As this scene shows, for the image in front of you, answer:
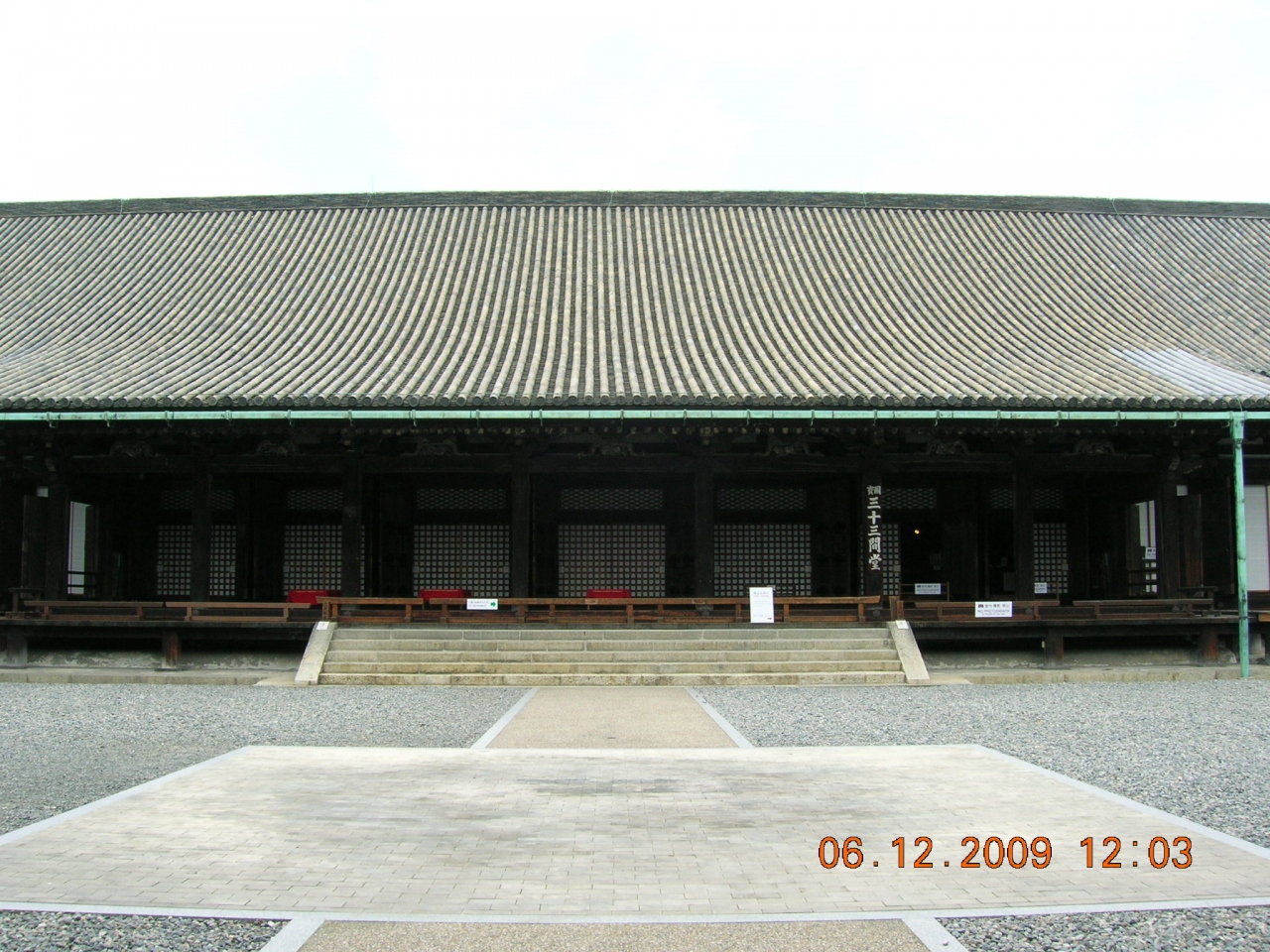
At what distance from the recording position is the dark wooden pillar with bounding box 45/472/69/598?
15.6 meters

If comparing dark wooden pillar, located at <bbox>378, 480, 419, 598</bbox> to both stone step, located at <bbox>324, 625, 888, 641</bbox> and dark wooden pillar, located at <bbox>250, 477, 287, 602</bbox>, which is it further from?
stone step, located at <bbox>324, 625, 888, 641</bbox>

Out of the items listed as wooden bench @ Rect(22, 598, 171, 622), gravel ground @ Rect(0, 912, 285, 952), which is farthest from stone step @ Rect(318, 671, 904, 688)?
gravel ground @ Rect(0, 912, 285, 952)

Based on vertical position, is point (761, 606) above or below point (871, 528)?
below

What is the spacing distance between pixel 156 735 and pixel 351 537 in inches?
236

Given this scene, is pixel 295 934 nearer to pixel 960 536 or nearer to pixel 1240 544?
pixel 1240 544

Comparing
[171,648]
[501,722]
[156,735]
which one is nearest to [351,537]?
[171,648]

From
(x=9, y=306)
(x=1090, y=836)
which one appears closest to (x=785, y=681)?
(x=1090, y=836)

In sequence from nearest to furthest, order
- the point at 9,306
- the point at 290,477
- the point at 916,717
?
the point at 916,717 < the point at 290,477 < the point at 9,306

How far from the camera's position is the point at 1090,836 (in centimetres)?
561

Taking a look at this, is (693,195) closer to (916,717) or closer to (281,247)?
(281,247)

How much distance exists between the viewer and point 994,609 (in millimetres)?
14586

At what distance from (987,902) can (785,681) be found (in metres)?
8.96

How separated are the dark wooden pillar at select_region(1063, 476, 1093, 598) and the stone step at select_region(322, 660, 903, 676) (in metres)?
5.97

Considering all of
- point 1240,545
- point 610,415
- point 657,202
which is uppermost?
point 657,202
